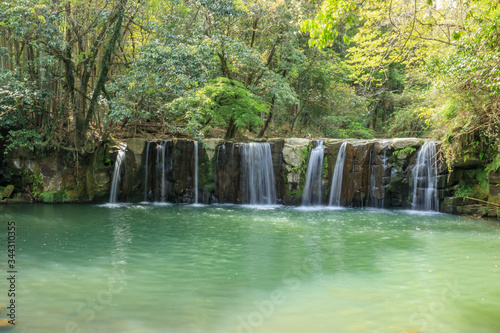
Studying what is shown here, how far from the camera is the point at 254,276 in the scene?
5.59m

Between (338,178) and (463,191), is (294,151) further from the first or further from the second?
(463,191)

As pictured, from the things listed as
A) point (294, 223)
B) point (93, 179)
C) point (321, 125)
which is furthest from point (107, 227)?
point (321, 125)

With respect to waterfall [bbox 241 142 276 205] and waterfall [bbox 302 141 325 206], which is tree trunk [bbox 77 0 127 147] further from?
waterfall [bbox 302 141 325 206]

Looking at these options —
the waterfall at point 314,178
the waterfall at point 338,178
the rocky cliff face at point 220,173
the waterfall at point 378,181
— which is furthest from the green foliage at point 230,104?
the waterfall at point 378,181

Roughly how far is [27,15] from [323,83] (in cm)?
1323

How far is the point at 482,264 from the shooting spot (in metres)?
6.24

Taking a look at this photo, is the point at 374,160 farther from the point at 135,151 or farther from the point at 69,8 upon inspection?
the point at 69,8

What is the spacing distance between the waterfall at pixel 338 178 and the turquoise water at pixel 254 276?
156 inches

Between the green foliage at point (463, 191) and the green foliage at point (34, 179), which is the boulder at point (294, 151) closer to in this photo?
the green foliage at point (463, 191)

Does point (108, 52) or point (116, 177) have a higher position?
point (108, 52)

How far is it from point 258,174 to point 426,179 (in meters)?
5.96

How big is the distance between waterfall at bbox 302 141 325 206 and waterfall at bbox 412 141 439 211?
3.23 meters

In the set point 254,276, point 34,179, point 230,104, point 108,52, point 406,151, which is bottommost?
point 254,276

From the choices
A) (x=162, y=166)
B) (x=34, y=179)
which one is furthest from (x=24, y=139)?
(x=162, y=166)
